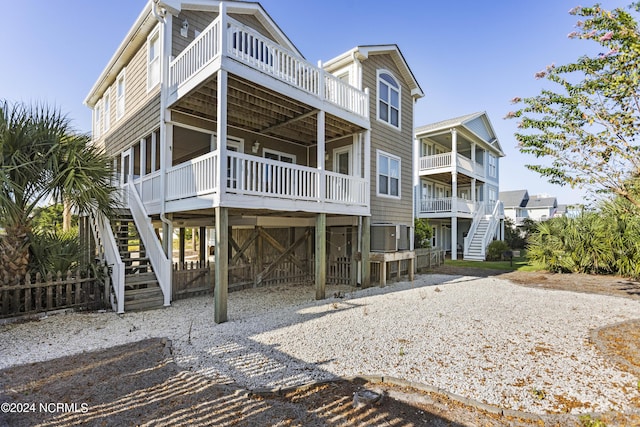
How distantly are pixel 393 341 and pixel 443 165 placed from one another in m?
18.4

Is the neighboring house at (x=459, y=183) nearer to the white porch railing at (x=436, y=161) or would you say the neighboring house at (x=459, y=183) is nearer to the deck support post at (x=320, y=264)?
the white porch railing at (x=436, y=161)

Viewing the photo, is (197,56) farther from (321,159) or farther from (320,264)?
(320,264)

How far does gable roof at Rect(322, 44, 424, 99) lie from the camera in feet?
38.3

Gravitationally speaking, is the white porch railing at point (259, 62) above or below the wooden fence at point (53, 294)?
above

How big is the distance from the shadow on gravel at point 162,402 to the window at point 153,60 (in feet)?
28.1

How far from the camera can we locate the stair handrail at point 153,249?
27.1ft

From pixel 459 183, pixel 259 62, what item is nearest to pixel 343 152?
pixel 259 62

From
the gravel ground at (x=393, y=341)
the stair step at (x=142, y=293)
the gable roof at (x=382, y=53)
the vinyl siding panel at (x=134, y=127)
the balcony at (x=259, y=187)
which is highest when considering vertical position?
the gable roof at (x=382, y=53)

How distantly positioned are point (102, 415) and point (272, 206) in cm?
525

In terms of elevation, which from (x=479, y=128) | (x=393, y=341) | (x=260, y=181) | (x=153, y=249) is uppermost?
→ (x=479, y=128)

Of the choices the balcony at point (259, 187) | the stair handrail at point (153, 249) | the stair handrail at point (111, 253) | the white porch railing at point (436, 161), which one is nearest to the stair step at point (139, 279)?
the stair handrail at point (153, 249)

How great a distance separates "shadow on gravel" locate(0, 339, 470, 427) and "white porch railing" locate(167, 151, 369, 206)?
3863 mm

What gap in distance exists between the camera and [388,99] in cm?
1347

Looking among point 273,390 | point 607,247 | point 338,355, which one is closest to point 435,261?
point 607,247
